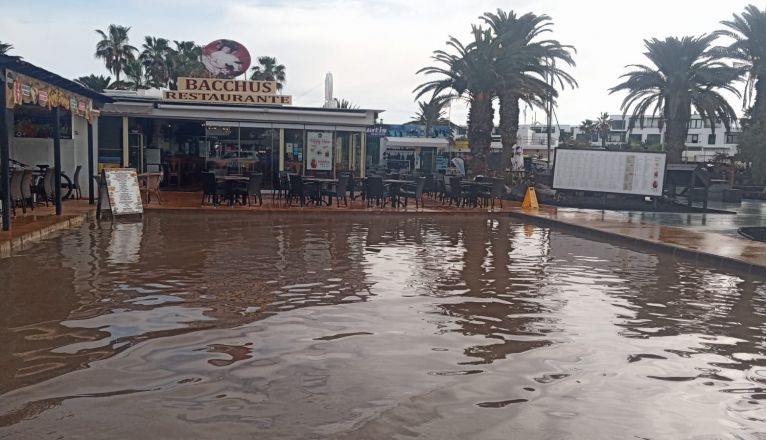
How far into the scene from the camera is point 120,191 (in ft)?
51.5

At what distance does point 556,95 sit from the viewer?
32406 millimetres

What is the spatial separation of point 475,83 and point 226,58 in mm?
9711

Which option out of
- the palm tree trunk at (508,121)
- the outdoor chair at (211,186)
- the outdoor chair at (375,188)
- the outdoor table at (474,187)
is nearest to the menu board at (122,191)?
the outdoor chair at (211,186)

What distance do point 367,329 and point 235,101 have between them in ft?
65.1

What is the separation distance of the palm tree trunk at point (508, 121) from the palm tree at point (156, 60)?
3240 centimetres

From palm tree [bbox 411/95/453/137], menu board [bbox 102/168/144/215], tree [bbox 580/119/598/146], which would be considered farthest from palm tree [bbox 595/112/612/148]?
menu board [bbox 102/168/144/215]

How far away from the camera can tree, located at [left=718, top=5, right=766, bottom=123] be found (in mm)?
33500

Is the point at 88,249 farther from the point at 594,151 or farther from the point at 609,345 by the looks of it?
the point at 594,151

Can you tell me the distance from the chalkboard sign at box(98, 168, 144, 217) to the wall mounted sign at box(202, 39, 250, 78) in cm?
1095

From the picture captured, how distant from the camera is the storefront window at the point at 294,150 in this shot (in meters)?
24.5

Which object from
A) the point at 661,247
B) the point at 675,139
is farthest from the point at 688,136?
the point at 661,247

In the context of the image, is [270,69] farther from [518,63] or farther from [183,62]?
[518,63]

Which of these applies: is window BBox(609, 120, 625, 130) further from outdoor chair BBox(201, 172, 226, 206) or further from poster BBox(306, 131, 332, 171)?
outdoor chair BBox(201, 172, 226, 206)

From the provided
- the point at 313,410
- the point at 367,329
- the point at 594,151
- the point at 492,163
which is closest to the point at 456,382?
the point at 313,410
